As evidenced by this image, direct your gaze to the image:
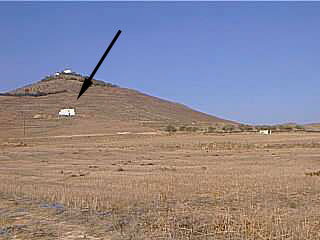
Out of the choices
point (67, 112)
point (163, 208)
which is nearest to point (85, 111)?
point (67, 112)

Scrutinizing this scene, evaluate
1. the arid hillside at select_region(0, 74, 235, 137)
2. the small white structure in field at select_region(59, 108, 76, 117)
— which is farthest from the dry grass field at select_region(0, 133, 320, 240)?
the small white structure in field at select_region(59, 108, 76, 117)

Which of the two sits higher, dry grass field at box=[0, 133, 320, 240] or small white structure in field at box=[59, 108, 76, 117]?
small white structure in field at box=[59, 108, 76, 117]

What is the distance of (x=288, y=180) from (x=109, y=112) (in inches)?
4568

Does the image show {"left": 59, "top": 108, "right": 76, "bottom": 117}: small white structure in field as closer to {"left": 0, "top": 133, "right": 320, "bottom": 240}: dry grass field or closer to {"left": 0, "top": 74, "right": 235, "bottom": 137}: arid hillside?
{"left": 0, "top": 74, "right": 235, "bottom": 137}: arid hillside

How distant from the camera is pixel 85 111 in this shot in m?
137

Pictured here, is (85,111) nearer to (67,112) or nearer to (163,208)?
(67,112)

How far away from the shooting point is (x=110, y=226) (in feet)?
44.8

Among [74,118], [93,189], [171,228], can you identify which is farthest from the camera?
[74,118]

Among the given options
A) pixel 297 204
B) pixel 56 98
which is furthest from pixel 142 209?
pixel 56 98

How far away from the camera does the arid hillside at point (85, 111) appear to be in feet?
370

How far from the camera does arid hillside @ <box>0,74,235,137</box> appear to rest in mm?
112875

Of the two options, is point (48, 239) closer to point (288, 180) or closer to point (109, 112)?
point (288, 180)

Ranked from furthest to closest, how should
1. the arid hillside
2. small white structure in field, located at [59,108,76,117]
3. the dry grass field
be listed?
small white structure in field, located at [59,108,76,117], the arid hillside, the dry grass field

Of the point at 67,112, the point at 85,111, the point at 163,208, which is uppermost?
the point at 85,111
